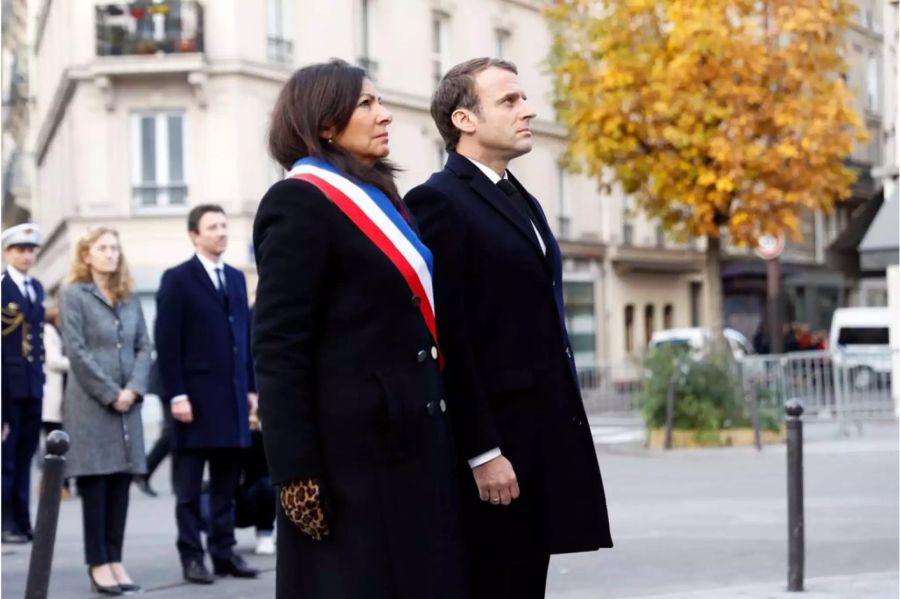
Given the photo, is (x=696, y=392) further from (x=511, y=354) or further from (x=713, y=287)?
(x=511, y=354)

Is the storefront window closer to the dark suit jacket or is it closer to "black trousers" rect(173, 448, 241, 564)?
"black trousers" rect(173, 448, 241, 564)

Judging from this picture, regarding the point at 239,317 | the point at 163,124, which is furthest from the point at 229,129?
the point at 239,317

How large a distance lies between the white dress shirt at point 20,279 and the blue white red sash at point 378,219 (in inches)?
316

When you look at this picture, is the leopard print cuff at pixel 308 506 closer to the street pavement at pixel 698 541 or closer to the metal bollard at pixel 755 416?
the street pavement at pixel 698 541

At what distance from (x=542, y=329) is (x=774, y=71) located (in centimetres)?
2322

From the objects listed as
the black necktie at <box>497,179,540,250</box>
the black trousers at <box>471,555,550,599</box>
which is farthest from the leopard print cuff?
the black necktie at <box>497,179,540,250</box>

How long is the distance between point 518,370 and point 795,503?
14.5ft

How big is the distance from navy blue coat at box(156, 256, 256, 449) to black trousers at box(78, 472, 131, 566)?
1.48 ft

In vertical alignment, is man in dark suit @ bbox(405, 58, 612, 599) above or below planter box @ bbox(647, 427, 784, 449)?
above

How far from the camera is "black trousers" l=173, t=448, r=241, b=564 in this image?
10.4m

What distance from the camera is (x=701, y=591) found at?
9766 millimetres

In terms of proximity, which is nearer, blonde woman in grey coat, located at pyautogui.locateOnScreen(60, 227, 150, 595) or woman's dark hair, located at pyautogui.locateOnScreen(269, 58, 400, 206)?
woman's dark hair, located at pyautogui.locateOnScreen(269, 58, 400, 206)

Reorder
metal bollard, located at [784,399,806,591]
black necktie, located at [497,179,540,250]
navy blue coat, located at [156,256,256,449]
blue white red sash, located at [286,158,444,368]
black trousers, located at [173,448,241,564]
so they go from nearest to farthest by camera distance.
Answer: blue white red sash, located at [286,158,444,368]
black necktie, located at [497,179,540,250]
metal bollard, located at [784,399,806,591]
navy blue coat, located at [156,256,256,449]
black trousers, located at [173,448,241,564]

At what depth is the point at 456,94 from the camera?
599 centimetres
